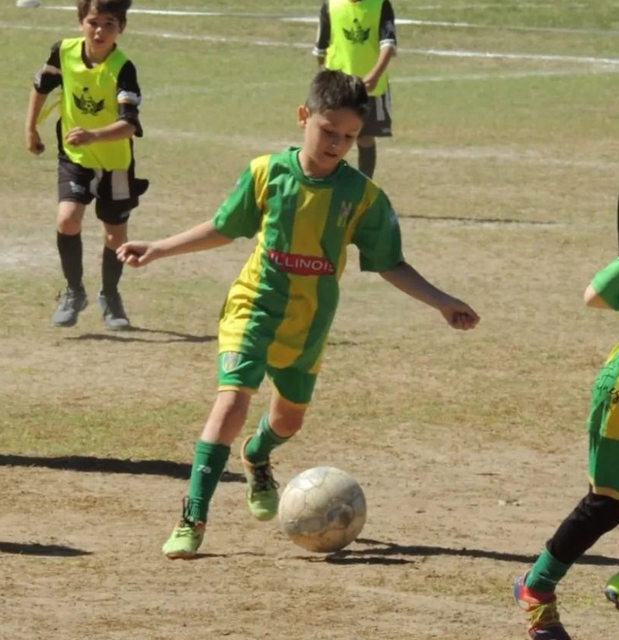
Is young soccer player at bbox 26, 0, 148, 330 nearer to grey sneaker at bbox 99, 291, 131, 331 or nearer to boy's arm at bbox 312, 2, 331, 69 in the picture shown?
grey sneaker at bbox 99, 291, 131, 331

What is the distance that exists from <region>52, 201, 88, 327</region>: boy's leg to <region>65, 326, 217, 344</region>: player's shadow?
0.64 feet

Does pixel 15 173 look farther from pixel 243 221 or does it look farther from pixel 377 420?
pixel 243 221

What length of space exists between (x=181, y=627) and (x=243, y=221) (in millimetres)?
1705

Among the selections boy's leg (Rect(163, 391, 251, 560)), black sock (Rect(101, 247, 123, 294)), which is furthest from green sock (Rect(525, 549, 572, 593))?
black sock (Rect(101, 247, 123, 294))

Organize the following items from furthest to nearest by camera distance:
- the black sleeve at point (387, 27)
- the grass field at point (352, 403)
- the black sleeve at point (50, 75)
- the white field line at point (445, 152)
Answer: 1. the white field line at point (445, 152)
2. the black sleeve at point (387, 27)
3. the black sleeve at point (50, 75)
4. the grass field at point (352, 403)

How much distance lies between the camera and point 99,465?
8.29 meters

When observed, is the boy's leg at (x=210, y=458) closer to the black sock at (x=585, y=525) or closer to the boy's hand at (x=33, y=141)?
the black sock at (x=585, y=525)

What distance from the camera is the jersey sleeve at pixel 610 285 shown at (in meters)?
5.82

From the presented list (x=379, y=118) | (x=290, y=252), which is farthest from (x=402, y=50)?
(x=290, y=252)

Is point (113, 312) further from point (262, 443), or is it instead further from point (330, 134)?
point (330, 134)

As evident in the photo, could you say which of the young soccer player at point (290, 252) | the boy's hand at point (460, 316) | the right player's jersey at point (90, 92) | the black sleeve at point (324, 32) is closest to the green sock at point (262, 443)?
the young soccer player at point (290, 252)

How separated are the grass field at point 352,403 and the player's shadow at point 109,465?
0.02 metres

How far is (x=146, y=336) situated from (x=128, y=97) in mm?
1451

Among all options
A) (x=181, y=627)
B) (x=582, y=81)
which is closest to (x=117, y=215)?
(x=181, y=627)
